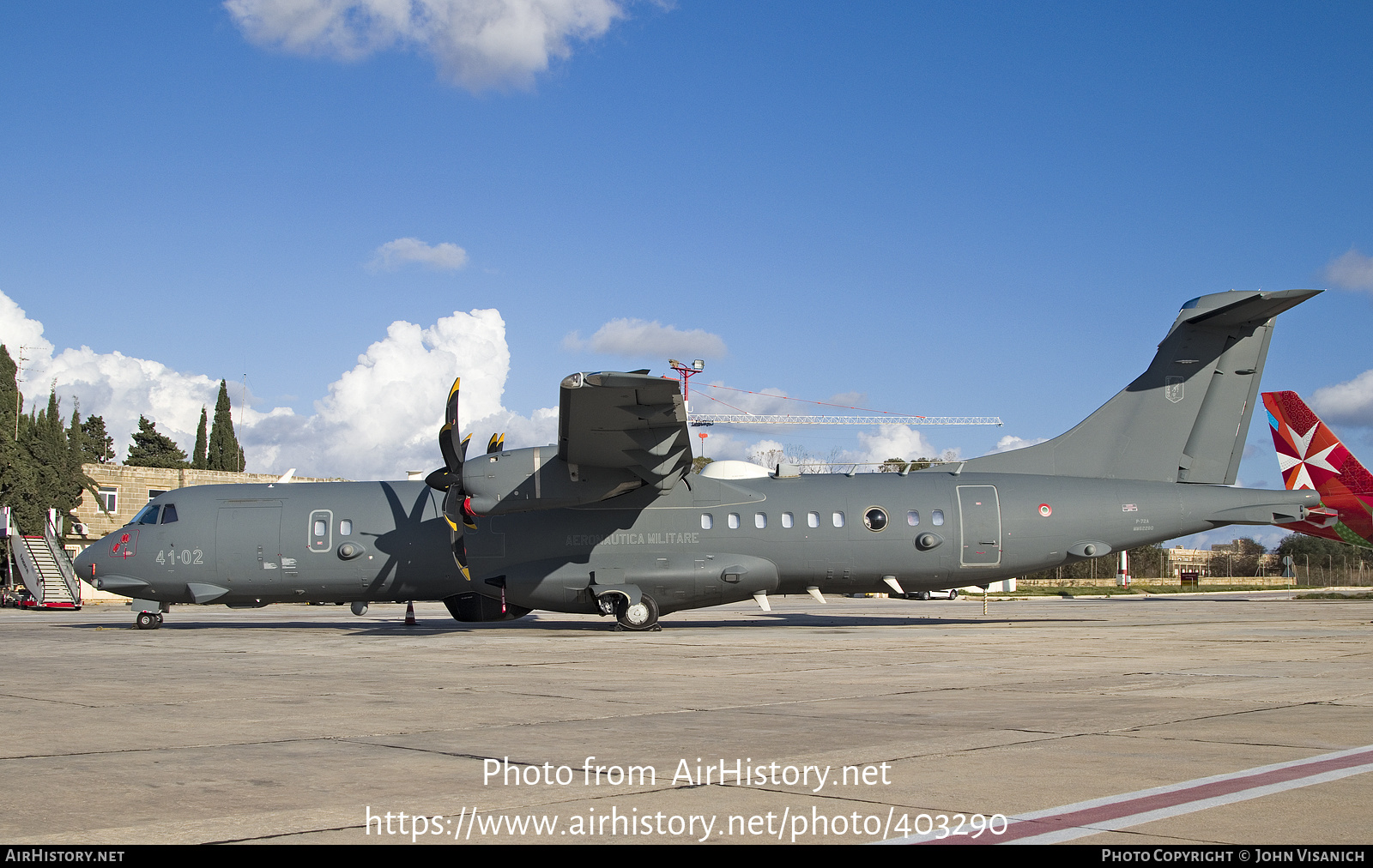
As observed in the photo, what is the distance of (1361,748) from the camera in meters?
7.12

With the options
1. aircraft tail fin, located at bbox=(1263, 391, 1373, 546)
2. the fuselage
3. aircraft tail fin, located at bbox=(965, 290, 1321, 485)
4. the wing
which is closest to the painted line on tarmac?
the wing

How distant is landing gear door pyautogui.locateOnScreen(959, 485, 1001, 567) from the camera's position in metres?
22.7

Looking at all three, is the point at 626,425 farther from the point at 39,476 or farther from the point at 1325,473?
the point at 39,476

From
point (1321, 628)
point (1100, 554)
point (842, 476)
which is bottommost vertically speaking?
point (1321, 628)

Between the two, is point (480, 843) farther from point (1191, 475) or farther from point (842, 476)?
point (1191, 475)

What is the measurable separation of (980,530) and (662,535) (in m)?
7.05

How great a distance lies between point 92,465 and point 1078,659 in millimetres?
52904

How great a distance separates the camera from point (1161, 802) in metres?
5.44

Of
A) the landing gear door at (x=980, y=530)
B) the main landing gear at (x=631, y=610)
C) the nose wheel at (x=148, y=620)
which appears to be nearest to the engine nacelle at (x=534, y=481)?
the main landing gear at (x=631, y=610)

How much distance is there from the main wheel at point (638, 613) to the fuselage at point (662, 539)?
0.26 meters

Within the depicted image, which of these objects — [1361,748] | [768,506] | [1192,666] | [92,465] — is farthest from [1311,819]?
[92,465]

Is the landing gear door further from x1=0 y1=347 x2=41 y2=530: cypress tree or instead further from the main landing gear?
x1=0 y1=347 x2=41 y2=530: cypress tree

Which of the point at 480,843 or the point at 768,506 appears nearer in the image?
the point at 480,843

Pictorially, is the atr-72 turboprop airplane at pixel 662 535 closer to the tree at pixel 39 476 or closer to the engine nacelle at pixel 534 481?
the engine nacelle at pixel 534 481
